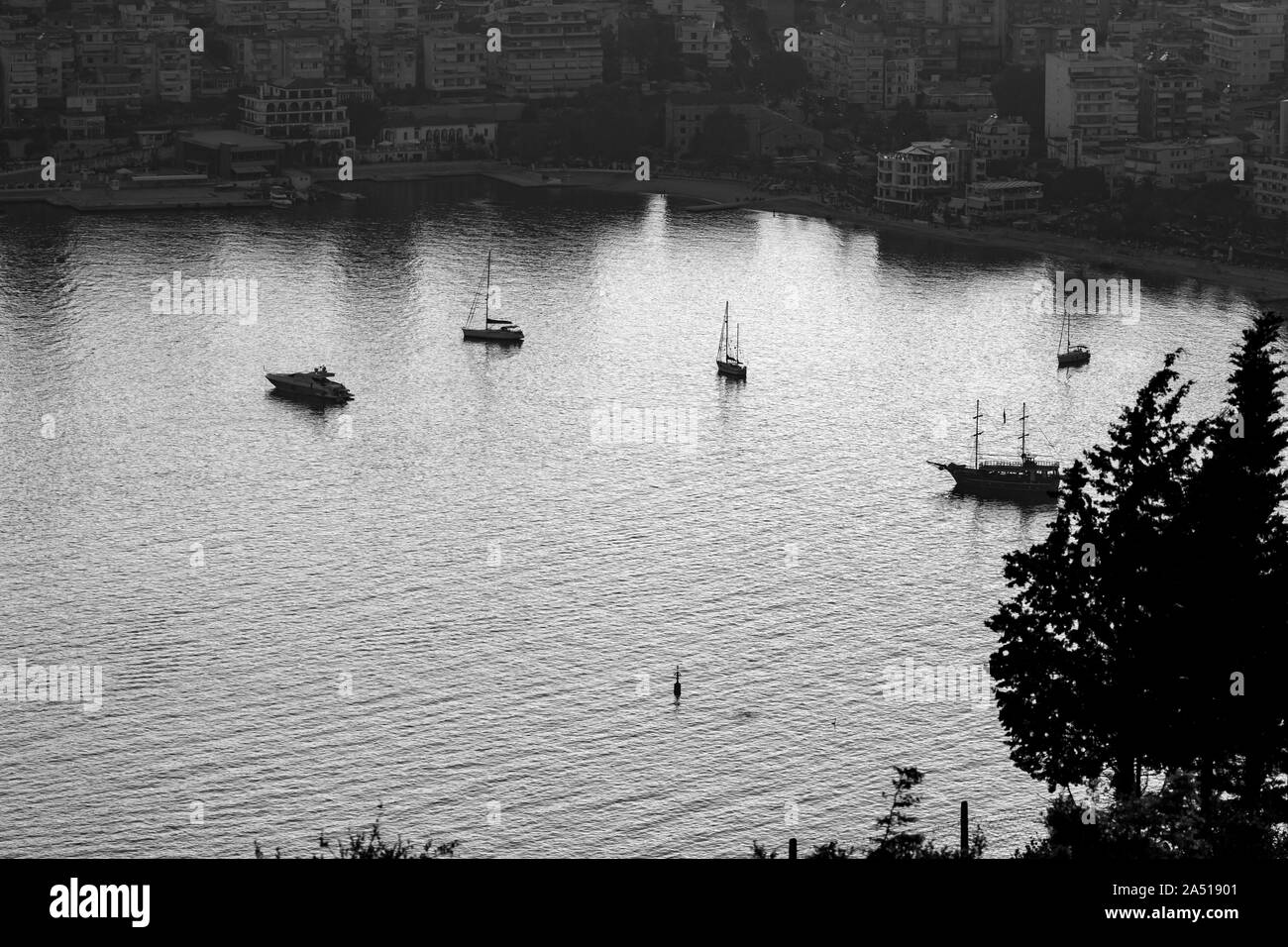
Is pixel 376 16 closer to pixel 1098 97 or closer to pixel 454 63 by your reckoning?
pixel 454 63

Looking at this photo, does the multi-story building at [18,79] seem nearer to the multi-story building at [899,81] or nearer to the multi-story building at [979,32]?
the multi-story building at [899,81]

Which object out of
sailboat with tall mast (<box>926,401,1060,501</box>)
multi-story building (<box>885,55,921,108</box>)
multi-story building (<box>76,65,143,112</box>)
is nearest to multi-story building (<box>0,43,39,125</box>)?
multi-story building (<box>76,65,143,112</box>)

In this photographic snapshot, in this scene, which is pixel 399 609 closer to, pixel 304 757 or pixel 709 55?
pixel 304 757

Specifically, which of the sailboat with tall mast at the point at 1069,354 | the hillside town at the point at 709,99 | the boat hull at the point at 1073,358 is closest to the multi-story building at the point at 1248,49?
the hillside town at the point at 709,99

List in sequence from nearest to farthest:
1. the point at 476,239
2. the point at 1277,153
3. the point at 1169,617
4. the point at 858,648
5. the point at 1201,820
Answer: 1. the point at 1201,820
2. the point at 1169,617
3. the point at 858,648
4. the point at 476,239
5. the point at 1277,153

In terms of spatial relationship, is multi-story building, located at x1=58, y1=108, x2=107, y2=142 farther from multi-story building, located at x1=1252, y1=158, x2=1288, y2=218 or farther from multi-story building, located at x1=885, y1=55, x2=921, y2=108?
multi-story building, located at x1=1252, y1=158, x2=1288, y2=218

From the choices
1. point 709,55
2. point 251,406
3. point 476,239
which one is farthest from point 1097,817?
point 709,55
